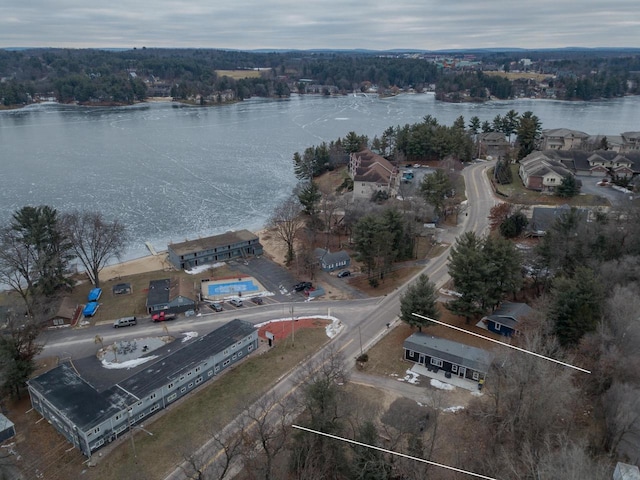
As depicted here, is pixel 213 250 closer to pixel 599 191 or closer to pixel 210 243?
pixel 210 243

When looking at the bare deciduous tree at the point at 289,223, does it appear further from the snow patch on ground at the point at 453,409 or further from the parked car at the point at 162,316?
the snow patch on ground at the point at 453,409

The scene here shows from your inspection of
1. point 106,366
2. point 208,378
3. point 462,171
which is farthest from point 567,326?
point 462,171

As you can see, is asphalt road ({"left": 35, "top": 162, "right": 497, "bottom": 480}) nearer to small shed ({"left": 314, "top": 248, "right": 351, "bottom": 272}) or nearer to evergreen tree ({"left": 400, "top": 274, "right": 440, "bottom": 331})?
evergreen tree ({"left": 400, "top": 274, "right": 440, "bottom": 331})

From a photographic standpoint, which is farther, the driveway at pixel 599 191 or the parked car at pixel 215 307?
the driveway at pixel 599 191

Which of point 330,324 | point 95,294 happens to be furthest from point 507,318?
point 95,294

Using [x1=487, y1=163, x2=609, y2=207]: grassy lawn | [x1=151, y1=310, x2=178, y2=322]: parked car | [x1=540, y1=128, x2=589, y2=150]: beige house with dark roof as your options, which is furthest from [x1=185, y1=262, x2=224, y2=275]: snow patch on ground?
[x1=540, y1=128, x2=589, y2=150]: beige house with dark roof

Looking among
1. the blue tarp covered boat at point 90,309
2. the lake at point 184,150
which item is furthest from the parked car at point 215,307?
the lake at point 184,150

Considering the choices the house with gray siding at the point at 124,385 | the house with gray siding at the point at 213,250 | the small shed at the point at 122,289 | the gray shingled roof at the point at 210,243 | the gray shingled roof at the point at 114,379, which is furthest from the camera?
the gray shingled roof at the point at 210,243
